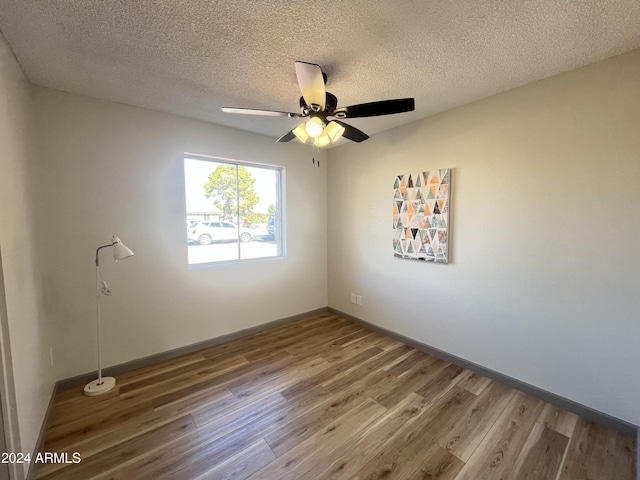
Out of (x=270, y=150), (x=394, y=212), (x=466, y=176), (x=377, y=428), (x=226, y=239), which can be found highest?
(x=270, y=150)

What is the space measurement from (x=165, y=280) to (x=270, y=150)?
196 centimetres

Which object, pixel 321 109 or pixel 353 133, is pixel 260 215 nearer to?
pixel 353 133

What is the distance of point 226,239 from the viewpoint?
123 inches

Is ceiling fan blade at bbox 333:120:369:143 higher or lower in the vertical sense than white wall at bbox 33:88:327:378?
higher

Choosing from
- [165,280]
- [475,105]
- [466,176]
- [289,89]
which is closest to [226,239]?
[165,280]

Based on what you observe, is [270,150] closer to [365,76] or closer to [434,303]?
[365,76]

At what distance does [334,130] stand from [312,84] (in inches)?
18.5

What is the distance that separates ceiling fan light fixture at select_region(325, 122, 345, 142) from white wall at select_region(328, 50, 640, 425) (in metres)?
1.22

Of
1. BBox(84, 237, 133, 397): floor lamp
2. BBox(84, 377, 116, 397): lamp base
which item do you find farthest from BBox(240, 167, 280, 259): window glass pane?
BBox(84, 377, 116, 397): lamp base

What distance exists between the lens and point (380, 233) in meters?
3.23

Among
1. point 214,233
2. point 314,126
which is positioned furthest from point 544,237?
point 214,233

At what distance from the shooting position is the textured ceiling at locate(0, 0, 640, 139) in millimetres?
1324

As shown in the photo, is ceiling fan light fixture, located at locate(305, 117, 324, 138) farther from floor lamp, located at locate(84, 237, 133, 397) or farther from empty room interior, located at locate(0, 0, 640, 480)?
floor lamp, located at locate(84, 237, 133, 397)

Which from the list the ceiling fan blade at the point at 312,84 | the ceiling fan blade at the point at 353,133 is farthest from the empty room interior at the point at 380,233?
the ceiling fan blade at the point at 353,133
